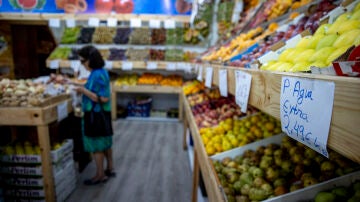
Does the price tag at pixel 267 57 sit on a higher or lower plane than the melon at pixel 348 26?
lower

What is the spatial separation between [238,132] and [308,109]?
1.34 m

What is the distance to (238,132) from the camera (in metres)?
1.79

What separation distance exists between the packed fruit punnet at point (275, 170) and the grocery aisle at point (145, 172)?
1.21m

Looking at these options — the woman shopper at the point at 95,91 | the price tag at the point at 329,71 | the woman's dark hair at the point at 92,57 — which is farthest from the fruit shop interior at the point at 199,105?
the woman's dark hair at the point at 92,57

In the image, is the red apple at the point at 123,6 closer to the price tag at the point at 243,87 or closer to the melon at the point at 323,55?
the price tag at the point at 243,87

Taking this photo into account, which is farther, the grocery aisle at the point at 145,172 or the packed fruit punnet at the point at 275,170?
the grocery aisle at the point at 145,172

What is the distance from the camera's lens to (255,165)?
1.34 m

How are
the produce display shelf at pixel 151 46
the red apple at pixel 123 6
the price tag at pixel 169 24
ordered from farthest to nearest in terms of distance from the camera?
the produce display shelf at pixel 151 46
the red apple at pixel 123 6
the price tag at pixel 169 24

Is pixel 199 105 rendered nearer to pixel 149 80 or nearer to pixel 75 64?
pixel 149 80

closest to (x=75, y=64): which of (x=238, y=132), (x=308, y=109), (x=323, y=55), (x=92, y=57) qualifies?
(x=92, y=57)

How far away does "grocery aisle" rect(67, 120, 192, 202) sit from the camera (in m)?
2.43

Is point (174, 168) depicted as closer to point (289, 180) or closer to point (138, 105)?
point (289, 180)

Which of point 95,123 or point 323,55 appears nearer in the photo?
point 323,55

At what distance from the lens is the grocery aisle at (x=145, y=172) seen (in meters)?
2.43
